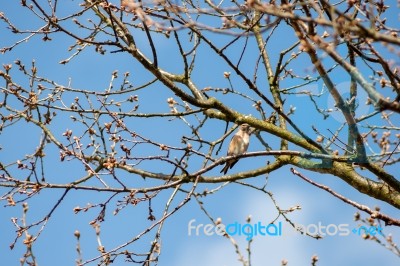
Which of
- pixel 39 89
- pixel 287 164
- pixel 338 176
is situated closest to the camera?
pixel 338 176

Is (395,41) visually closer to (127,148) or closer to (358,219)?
(358,219)

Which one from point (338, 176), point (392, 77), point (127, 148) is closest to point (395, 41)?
point (392, 77)

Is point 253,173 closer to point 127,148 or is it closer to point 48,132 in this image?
point 127,148

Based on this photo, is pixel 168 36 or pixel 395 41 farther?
pixel 168 36

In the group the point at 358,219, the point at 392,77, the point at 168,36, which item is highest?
the point at 168,36

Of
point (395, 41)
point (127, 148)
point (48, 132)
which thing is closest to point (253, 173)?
point (127, 148)

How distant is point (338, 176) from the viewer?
15.9 feet

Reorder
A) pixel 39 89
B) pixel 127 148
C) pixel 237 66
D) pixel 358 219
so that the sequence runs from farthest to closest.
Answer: pixel 39 89
pixel 127 148
pixel 237 66
pixel 358 219

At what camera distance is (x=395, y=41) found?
1723 mm

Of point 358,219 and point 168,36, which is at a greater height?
point 168,36

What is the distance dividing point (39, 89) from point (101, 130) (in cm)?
90

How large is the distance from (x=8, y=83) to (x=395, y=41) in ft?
15.9

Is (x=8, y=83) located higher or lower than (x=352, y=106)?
higher

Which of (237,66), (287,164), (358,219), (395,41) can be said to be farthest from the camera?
(287,164)
